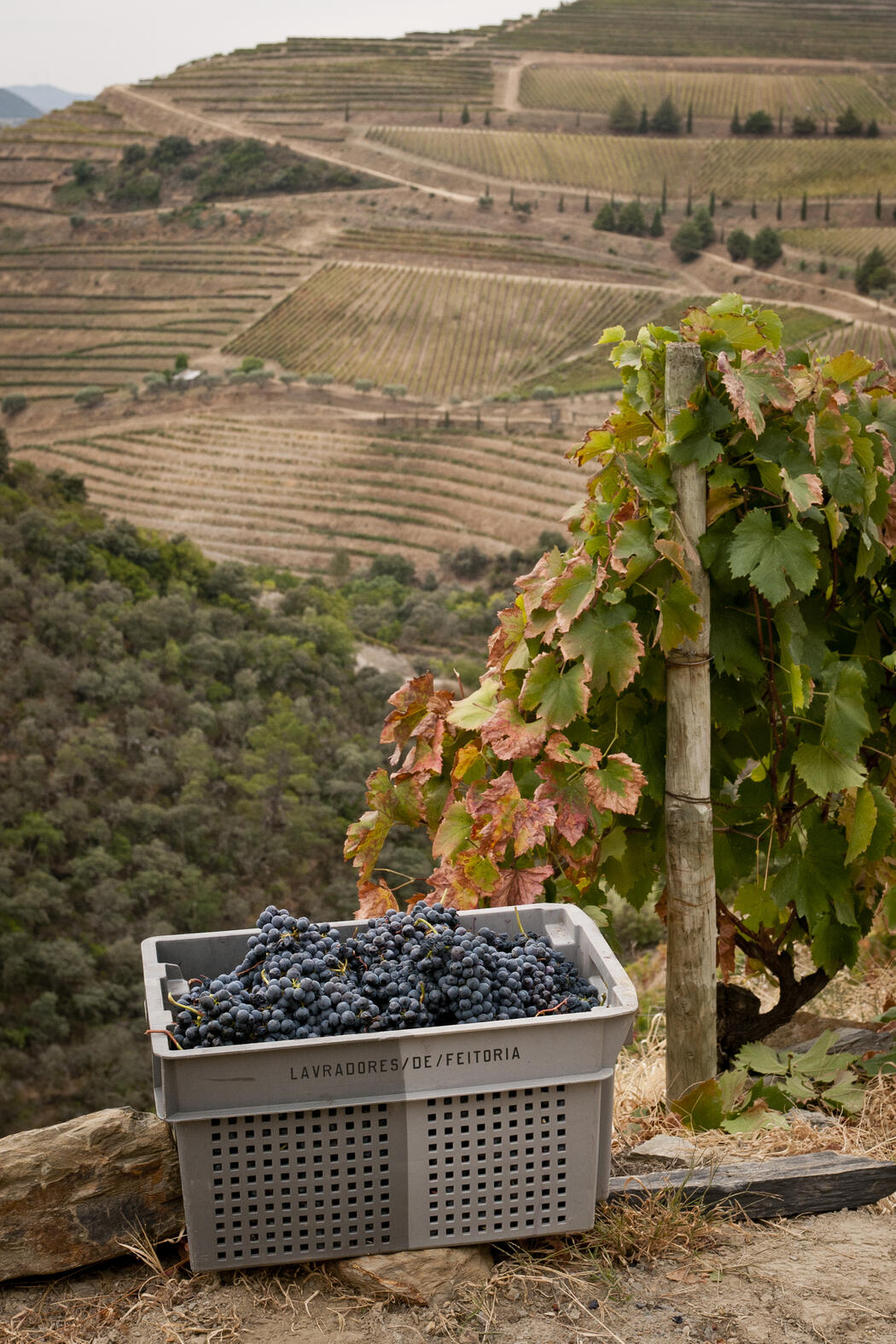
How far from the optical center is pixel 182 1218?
1.57m

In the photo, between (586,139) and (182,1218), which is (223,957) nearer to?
(182,1218)

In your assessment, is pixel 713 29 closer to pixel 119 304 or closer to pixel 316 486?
pixel 119 304

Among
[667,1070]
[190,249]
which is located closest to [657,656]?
[667,1070]

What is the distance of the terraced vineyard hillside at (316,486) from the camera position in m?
43.8

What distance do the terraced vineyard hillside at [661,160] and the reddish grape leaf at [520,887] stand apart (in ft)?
204

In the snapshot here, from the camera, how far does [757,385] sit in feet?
5.93

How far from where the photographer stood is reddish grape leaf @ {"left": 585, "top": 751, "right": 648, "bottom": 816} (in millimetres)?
1876

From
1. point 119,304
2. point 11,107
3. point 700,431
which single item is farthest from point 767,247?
point 11,107

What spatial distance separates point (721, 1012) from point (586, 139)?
242 ft

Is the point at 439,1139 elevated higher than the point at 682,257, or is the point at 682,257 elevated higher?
the point at 682,257

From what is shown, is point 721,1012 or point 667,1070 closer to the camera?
point 667,1070

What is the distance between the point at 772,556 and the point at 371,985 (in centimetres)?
91

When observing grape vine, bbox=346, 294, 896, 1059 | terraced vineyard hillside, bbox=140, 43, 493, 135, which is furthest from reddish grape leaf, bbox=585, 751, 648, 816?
terraced vineyard hillside, bbox=140, 43, 493, 135

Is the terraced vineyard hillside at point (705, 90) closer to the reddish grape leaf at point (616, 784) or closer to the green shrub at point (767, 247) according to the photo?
the green shrub at point (767, 247)
